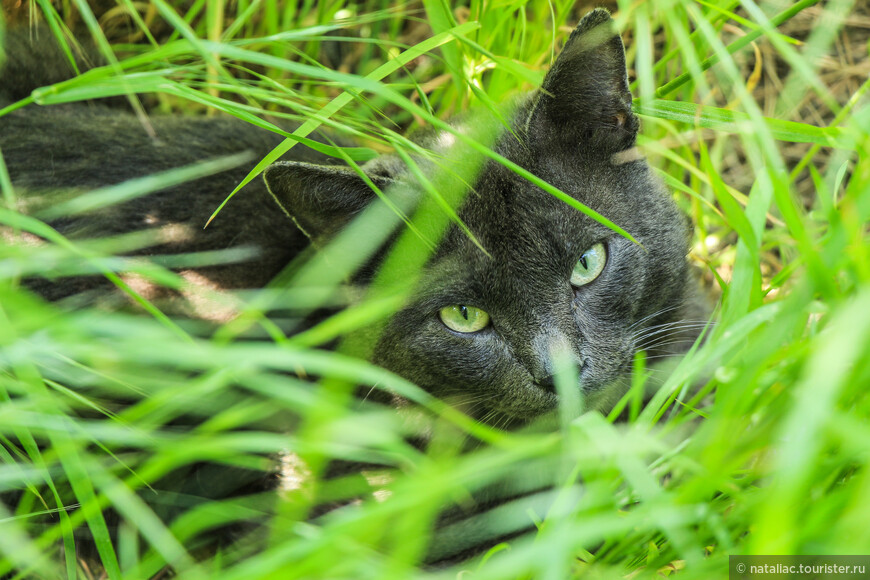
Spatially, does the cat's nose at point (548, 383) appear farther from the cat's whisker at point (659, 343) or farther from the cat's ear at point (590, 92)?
the cat's ear at point (590, 92)

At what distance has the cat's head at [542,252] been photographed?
4.24 ft

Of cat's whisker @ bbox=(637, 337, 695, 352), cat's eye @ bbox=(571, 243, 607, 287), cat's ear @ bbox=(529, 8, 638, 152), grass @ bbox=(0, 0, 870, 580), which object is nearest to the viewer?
grass @ bbox=(0, 0, 870, 580)

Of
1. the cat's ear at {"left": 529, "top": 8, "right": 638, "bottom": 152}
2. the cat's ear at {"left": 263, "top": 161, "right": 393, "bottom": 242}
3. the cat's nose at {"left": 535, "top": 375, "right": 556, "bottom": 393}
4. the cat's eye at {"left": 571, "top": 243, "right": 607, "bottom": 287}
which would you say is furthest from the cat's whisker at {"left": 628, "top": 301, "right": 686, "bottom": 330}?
the cat's ear at {"left": 263, "top": 161, "right": 393, "bottom": 242}

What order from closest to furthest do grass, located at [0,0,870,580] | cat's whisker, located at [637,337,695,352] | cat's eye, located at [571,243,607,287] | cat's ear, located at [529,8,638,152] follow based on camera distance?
grass, located at [0,0,870,580] → cat's ear, located at [529,8,638,152] → cat's eye, located at [571,243,607,287] → cat's whisker, located at [637,337,695,352]

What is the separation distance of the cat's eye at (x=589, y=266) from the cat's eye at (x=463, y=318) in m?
0.20

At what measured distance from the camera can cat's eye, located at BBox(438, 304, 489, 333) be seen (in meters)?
1.37

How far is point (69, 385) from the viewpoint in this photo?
1.39m

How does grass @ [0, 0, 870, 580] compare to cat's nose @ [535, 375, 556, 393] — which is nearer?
grass @ [0, 0, 870, 580]

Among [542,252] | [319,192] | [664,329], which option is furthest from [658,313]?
[319,192]

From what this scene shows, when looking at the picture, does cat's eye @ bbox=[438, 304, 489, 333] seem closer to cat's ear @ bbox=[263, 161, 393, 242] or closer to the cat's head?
A: the cat's head

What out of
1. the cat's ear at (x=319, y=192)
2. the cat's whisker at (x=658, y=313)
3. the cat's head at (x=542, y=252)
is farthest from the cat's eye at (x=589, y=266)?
the cat's ear at (x=319, y=192)

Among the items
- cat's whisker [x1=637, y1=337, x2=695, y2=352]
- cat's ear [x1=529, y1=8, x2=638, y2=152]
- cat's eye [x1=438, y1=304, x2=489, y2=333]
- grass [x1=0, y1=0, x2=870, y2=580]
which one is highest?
cat's ear [x1=529, y1=8, x2=638, y2=152]

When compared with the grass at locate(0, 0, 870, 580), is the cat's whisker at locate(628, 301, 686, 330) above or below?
above

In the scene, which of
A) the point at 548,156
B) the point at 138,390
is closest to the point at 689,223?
the point at 548,156
